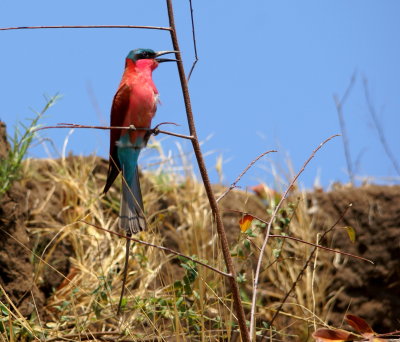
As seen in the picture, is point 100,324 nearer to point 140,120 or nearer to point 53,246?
point 53,246

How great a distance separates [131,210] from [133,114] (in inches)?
14.7

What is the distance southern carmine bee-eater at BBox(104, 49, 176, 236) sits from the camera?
2.50 m

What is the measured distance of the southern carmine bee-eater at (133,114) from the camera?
2500 mm

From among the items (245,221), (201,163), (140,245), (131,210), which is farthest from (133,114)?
(140,245)

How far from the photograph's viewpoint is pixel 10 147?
3.79 metres

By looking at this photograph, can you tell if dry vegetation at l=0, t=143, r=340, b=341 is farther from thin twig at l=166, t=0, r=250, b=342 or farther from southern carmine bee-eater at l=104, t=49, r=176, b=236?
thin twig at l=166, t=0, r=250, b=342

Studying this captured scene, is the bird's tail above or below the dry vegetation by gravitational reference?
above

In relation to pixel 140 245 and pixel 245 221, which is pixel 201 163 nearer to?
pixel 245 221

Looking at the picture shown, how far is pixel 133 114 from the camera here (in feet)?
8.19

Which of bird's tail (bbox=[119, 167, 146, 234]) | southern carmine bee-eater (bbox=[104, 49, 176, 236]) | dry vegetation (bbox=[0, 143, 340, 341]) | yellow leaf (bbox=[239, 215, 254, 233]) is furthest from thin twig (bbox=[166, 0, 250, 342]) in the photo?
dry vegetation (bbox=[0, 143, 340, 341])

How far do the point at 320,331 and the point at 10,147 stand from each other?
248 cm

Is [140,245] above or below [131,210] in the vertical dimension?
below

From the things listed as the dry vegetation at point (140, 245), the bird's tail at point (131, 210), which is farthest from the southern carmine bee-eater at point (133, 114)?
the dry vegetation at point (140, 245)

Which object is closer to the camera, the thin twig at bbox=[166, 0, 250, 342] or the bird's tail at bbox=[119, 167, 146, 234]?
the thin twig at bbox=[166, 0, 250, 342]
